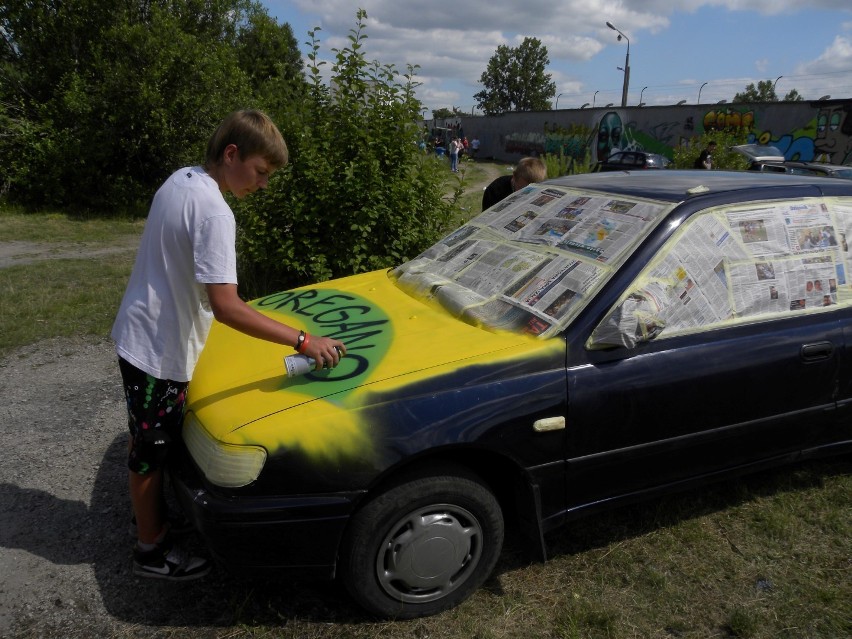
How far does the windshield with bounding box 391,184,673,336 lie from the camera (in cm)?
268

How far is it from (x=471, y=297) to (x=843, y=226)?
5.97ft

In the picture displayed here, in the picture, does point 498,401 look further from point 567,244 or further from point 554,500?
point 567,244

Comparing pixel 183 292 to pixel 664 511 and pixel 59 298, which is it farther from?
pixel 59 298

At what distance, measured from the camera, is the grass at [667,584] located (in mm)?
2494

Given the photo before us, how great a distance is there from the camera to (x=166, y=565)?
8.96ft

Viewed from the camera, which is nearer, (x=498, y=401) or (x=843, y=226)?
(x=498, y=401)

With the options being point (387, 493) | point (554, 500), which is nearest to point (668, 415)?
point (554, 500)

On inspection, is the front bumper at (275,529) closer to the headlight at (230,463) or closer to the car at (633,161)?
the headlight at (230,463)

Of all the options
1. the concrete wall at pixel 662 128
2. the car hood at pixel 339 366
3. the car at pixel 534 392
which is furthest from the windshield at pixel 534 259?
the concrete wall at pixel 662 128

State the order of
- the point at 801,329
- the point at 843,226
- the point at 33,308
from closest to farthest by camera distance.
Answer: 1. the point at 801,329
2. the point at 843,226
3. the point at 33,308

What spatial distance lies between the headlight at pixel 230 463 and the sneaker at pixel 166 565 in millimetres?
672

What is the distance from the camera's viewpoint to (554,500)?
257 centimetres

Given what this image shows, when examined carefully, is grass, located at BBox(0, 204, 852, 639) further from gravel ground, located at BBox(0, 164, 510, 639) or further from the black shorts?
the black shorts

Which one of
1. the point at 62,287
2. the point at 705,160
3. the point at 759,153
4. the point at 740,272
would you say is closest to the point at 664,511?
the point at 740,272
